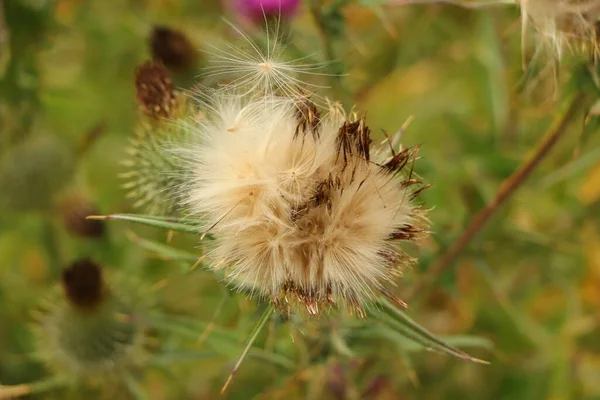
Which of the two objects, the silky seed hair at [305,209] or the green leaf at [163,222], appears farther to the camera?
the silky seed hair at [305,209]

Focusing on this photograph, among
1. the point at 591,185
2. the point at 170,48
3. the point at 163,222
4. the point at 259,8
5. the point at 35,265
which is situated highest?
the point at 591,185

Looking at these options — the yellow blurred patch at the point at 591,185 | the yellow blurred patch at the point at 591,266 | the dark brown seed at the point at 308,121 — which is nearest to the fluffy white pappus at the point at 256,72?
the dark brown seed at the point at 308,121

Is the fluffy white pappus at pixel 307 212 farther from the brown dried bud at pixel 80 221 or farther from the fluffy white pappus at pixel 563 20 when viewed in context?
the brown dried bud at pixel 80 221

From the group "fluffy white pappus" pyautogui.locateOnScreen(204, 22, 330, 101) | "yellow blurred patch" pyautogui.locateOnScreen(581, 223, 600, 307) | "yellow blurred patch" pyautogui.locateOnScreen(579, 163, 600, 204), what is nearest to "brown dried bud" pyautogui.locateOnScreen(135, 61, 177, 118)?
"fluffy white pappus" pyautogui.locateOnScreen(204, 22, 330, 101)

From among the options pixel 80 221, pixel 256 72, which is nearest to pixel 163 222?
pixel 256 72

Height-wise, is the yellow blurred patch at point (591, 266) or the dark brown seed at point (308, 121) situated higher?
the yellow blurred patch at point (591, 266)

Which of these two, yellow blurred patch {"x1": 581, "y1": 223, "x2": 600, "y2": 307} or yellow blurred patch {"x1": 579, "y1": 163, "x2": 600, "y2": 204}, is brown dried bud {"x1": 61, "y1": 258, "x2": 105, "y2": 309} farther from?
yellow blurred patch {"x1": 579, "y1": 163, "x2": 600, "y2": 204}

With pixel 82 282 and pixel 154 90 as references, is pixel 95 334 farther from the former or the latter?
pixel 154 90
